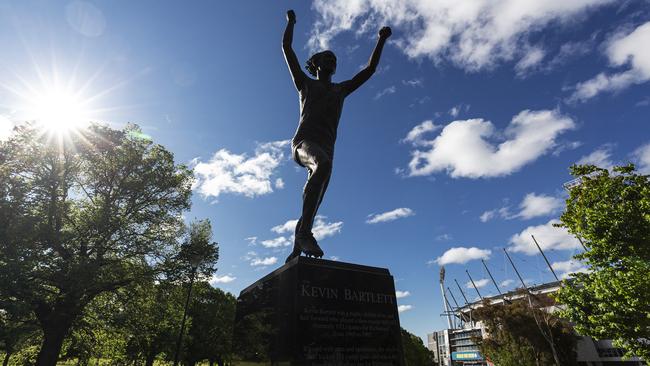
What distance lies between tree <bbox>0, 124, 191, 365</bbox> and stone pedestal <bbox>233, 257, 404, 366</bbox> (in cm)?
1268

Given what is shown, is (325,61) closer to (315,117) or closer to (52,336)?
(315,117)

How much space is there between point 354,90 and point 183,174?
17292 mm

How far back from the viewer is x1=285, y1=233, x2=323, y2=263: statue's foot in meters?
3.40

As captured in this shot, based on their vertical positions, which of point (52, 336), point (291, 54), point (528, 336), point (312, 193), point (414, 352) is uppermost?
point (291, 54)

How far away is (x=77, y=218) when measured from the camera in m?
15.4

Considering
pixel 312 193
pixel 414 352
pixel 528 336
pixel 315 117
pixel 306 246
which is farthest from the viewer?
pixel 414 352

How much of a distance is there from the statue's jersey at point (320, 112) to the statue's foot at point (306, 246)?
1190 mm

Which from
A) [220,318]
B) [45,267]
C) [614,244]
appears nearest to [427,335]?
[220,318]

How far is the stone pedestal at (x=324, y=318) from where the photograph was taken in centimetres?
272

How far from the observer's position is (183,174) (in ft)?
64.6

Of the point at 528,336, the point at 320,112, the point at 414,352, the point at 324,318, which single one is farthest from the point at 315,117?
the point at 414,352

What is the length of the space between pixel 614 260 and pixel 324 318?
→ 1521cm

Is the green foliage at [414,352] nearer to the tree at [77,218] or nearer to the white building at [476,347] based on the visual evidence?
the white building at [476,347]

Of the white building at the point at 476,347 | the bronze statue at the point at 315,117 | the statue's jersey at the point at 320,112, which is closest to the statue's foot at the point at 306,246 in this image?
the bronze statue at the point at 315,117
